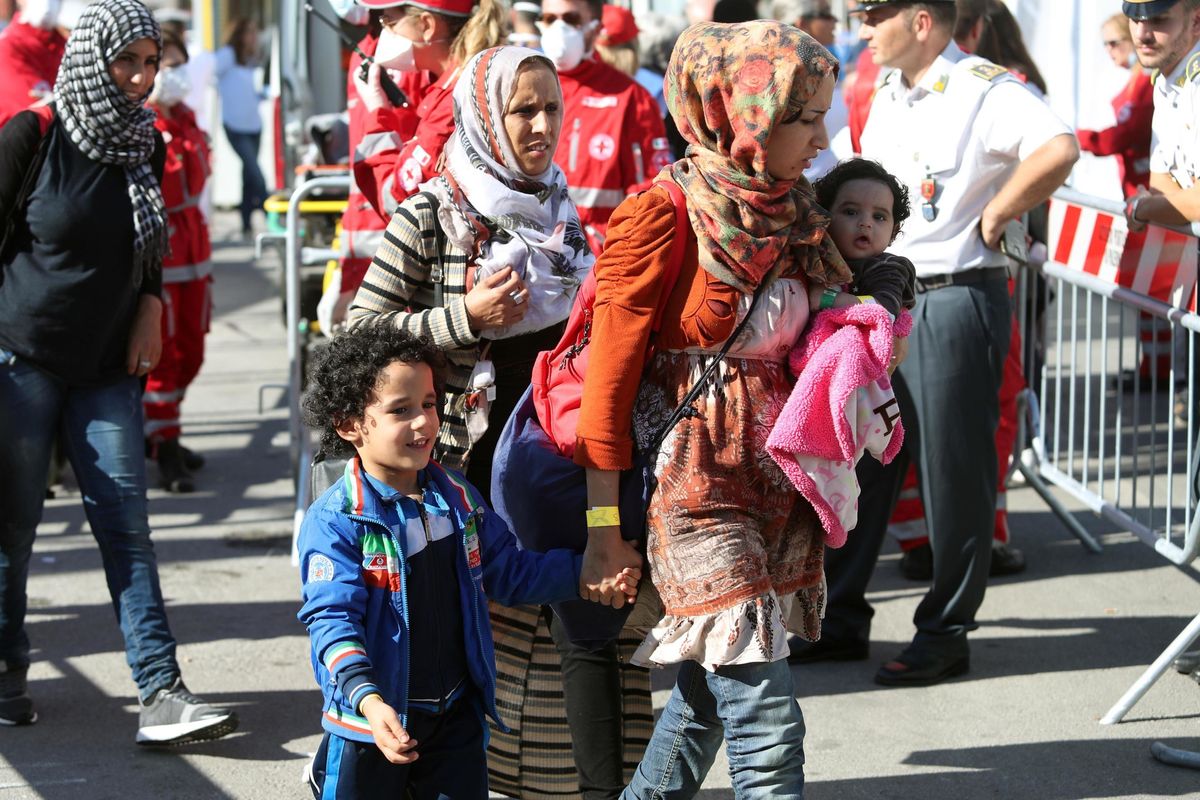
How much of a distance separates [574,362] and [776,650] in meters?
0.68

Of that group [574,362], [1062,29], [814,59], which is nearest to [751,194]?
[814,59]

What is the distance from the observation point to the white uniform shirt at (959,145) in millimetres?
4551

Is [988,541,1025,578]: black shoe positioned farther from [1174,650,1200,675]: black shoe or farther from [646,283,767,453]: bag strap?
[646,283,767,453]: bag strap

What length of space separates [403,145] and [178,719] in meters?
1.76

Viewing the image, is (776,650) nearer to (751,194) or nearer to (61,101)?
(751,194)

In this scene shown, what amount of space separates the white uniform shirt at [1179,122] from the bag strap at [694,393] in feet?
6.87

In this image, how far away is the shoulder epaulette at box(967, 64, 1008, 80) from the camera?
459 centimetres

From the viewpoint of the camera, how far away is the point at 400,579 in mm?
2920

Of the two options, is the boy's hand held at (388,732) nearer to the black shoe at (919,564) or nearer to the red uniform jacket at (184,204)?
the black shoe at (919,564)

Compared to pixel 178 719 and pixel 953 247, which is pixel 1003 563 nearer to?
pixel 953 247

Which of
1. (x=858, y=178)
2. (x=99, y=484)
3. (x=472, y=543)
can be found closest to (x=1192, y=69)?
(x=858, y=178)

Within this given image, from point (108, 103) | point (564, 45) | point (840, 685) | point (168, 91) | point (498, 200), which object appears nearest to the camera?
point (498, 200)

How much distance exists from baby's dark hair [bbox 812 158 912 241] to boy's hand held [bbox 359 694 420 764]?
1396mm

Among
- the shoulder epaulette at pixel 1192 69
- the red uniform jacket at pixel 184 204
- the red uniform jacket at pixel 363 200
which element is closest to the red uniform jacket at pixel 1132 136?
the shoulder epaulette at pixel 1192 69
